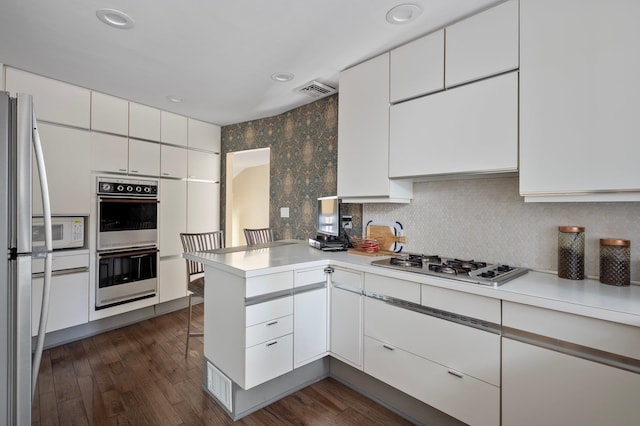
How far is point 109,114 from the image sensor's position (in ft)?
10.5

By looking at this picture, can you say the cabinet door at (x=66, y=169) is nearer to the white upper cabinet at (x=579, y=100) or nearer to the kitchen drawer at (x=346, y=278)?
the kitchen drawer at (x=346, y=278)

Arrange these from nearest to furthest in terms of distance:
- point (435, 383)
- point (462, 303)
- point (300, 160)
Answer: point (462, 303) < point (435, 383) < point (300, 160)

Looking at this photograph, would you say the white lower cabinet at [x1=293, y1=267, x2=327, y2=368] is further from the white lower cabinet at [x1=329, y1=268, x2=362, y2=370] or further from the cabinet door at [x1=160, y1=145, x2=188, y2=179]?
the cabinet door at [x1=160, y1=145, x2=188, y2=179]

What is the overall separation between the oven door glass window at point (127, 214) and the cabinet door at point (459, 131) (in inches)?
109

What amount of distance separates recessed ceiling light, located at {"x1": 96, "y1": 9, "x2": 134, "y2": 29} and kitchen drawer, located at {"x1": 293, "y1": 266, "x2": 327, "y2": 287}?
6.23 ft

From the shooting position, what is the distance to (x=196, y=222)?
402 centimetres

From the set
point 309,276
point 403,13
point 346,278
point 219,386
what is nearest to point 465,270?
point 346,278

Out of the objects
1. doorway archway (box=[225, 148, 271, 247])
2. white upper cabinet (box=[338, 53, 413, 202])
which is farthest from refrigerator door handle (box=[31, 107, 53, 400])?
doorway archway (box=[225, 148, 271, 247])

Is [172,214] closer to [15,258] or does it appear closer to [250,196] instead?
[15,258]

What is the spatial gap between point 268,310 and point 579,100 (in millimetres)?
1983

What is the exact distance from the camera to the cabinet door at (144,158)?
11.1 feet

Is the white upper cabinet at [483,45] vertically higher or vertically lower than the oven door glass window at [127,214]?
higher

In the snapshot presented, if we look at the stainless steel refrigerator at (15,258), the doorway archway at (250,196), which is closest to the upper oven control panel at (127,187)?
the stainless steel refrigerator at (15,258)

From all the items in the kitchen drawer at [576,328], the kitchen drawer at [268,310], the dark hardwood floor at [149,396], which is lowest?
the dark hardwood floor at [149,396]
